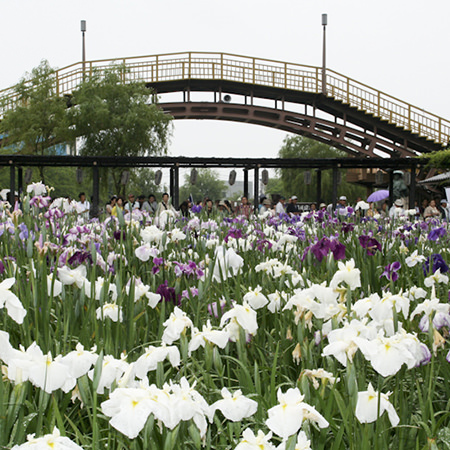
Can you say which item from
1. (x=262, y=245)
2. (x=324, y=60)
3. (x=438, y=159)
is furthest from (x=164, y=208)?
(x=324, y=60)

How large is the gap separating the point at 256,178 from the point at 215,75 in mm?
15937

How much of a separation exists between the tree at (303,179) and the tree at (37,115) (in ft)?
65.1

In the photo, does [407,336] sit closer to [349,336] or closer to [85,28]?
[349,336]

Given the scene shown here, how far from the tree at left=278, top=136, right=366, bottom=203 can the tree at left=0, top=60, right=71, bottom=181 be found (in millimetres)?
19856

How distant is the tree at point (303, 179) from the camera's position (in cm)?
4434

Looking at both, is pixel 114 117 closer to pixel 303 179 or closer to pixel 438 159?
pixel 438 159

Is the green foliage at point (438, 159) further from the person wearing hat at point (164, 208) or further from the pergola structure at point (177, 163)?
the person wearing hat at point (164, 208)

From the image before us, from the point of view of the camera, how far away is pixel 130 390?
1.07 metres

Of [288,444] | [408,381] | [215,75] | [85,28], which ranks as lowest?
[408,381]

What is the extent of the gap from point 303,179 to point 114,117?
718 inches

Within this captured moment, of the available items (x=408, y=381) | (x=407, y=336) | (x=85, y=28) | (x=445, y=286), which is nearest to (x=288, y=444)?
(x=407, y=336)

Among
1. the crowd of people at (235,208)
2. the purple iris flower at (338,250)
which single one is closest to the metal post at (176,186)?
the crowd of people at (235,208)

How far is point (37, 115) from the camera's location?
27531 mm

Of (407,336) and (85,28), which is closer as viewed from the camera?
(407,336)
